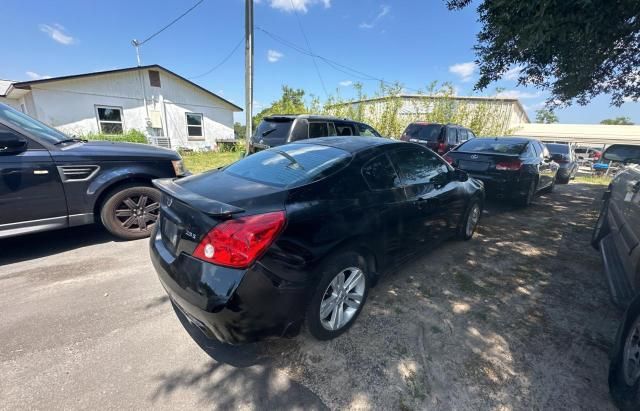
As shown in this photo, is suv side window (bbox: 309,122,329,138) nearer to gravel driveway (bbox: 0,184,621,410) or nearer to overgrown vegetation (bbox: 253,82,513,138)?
gravel driveway (bbox: 0,184,621,410)

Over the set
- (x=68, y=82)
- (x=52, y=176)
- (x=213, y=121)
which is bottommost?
(x=52, y=176)

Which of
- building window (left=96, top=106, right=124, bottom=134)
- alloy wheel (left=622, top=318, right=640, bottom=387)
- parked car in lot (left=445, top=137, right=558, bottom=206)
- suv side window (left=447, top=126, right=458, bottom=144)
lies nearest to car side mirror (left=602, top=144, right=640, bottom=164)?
parked car in lot (left=445, top=137, right=558, bottom=206)

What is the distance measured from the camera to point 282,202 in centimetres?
185

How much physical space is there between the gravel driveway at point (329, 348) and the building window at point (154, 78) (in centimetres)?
1320

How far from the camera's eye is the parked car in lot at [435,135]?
9.46 meters

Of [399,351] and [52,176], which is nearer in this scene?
[399,351]

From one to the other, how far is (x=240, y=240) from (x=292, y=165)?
3.31ft

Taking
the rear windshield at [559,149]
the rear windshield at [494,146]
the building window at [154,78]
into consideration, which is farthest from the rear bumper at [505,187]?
the building window at [154,78]

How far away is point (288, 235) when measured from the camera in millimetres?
1794

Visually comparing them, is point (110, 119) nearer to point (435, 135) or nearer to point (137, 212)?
point (137, 212)

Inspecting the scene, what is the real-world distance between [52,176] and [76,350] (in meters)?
2.28

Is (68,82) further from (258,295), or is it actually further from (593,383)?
(593,383)

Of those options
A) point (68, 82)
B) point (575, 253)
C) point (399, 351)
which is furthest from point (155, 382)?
point (68, 82)

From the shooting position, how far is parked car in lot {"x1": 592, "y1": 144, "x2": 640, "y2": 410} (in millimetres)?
1697
